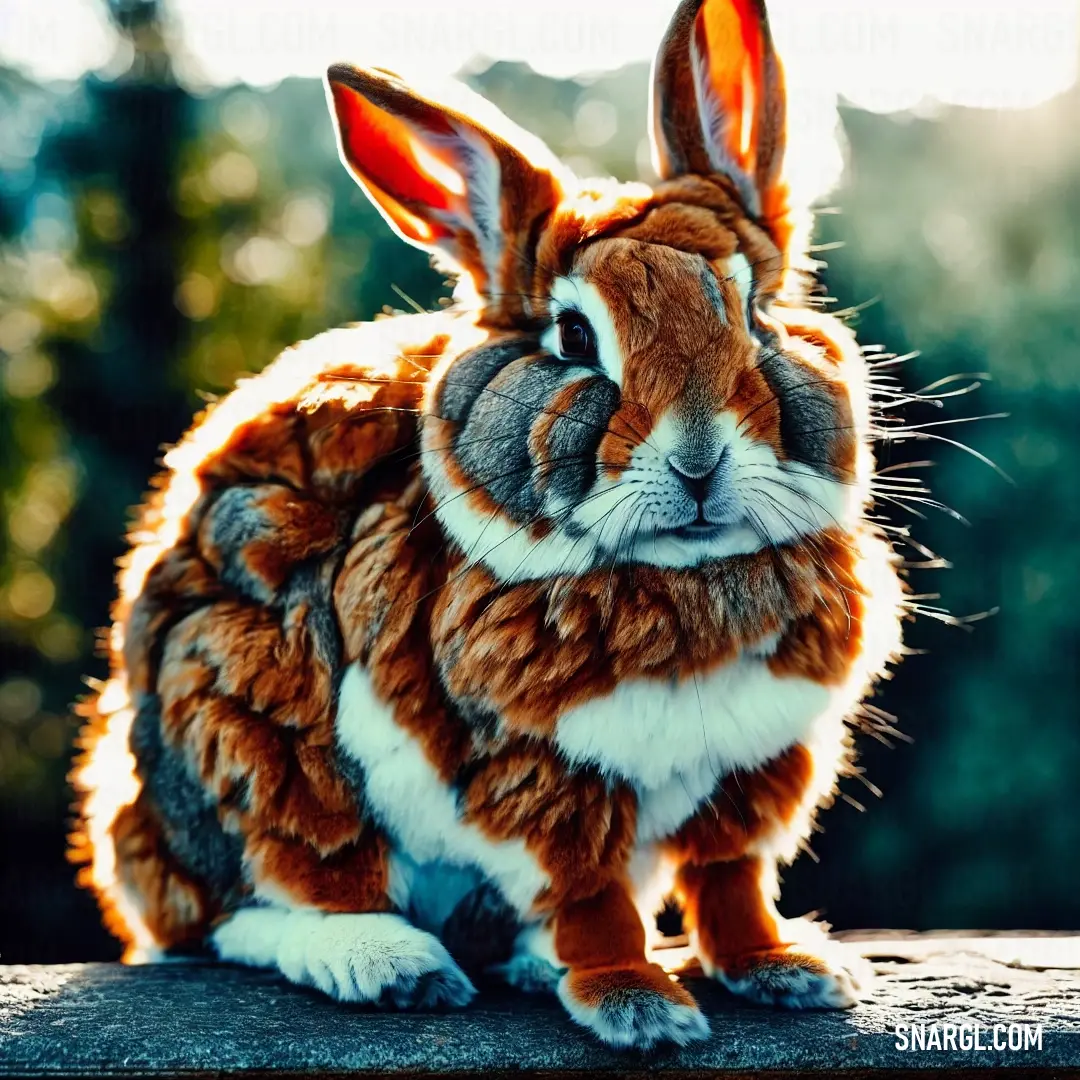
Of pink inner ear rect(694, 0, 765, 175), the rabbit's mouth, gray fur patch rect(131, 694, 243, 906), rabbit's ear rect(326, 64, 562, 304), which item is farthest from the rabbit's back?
pink inner ear rect(694, 0, 765, 175)

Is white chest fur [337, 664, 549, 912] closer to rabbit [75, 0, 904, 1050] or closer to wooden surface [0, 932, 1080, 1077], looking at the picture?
rabbit [75, 0, 904, 1050]

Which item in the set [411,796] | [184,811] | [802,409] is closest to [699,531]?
[802,409]

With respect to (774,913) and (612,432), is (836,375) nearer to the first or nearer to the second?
(612,432)

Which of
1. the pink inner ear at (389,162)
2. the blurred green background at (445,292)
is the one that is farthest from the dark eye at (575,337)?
the blurred green background at (445,292)

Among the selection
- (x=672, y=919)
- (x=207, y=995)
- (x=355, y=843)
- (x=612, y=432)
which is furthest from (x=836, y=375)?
(x=672, y=919)

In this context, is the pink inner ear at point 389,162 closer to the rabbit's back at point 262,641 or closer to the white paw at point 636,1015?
the rabbit's back at point 262,641

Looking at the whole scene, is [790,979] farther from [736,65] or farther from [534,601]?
[736,65]
